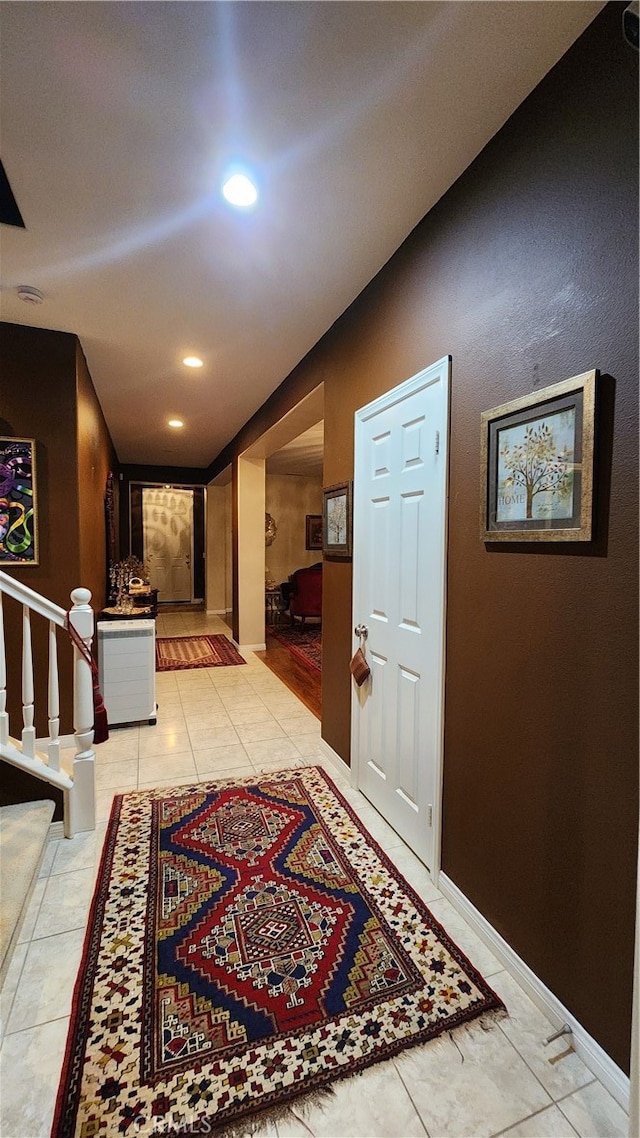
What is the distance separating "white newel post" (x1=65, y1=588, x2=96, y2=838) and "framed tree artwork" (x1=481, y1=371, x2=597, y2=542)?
177 centimetres

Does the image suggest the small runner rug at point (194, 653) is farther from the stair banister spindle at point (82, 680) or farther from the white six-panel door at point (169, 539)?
the white six-panel door at point (169, 539)

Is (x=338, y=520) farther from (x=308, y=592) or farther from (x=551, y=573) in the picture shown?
(x=308, y=592)

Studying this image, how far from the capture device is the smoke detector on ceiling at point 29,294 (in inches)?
91.1

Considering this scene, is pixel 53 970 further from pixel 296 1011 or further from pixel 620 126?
pixel 620 126

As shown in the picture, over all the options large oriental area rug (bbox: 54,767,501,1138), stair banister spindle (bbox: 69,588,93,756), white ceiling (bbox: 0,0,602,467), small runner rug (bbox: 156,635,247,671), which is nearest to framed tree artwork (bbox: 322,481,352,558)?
white ceiling (bbox: 0,0,602,467)

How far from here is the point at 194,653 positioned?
5500 mm

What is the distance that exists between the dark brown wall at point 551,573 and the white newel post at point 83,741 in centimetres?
160

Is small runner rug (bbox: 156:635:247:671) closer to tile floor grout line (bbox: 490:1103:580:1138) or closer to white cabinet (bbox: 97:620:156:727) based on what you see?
white cabinet (bbox: 97:620:156:727)

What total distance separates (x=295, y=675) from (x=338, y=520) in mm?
2506

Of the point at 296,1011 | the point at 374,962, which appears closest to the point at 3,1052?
the point at 296,1011

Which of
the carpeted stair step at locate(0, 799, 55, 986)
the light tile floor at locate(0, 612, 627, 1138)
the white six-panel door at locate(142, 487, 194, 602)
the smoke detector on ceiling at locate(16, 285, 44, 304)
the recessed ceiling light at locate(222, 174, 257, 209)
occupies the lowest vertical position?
the light tile floor at locate(0, 612, 627, 1138)

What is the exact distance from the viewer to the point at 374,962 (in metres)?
1.44

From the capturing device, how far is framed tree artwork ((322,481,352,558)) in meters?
2.51

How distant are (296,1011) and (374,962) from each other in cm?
29
